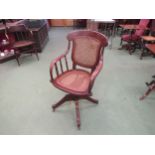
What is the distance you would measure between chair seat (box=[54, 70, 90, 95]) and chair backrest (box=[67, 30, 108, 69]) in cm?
14

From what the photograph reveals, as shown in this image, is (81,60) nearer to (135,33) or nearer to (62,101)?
(62,101)

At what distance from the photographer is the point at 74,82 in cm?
145

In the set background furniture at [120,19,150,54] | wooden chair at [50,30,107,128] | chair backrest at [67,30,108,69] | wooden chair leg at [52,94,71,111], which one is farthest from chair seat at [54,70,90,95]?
background furniture at [120,19,150,54]

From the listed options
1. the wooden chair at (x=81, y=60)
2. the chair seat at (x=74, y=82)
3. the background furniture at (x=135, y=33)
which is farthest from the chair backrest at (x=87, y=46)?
the background furniture at (x=135, y=33)

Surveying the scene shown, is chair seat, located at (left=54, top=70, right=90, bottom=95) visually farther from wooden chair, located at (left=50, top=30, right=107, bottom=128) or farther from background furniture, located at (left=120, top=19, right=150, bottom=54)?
background furniture, located at (left=120, top=19, right=150, bottom=54)

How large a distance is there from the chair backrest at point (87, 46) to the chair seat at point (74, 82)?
143mm

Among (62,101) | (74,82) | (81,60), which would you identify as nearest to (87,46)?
(81,60)

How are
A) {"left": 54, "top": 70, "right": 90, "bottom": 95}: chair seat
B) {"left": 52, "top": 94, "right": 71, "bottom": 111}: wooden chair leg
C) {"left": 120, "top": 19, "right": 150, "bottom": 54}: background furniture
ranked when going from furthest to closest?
{"left": 120, "top": 19, "right": 150, "bottom": 54}: background furniture, {"left": 52, "top": 94, "right": 71, "bottom": 111}: wooden chair leg, {"left": 54, "top": 70, "right": 90, "bottom": 95}: chair seat

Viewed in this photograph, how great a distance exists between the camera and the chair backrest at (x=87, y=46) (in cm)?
138

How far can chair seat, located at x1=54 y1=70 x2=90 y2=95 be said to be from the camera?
1.33 m

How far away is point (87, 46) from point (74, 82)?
0.44 m

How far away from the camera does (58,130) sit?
144cm

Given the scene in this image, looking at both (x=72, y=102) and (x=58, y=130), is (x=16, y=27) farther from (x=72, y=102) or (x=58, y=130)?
(x=58, y=130)

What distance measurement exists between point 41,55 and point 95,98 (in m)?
2.03
